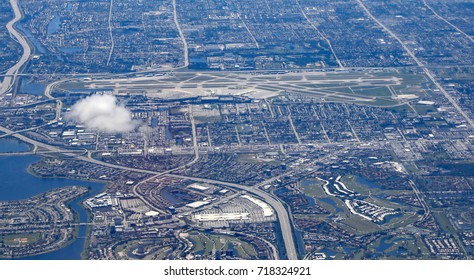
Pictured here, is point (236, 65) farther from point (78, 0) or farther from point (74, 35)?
point (78, 0)

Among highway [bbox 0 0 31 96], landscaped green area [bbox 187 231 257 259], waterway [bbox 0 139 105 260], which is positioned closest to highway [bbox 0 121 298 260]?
waterway [bbox 0 139 105 260]

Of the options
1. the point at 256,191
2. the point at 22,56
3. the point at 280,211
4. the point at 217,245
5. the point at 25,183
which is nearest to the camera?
the point at 217,245

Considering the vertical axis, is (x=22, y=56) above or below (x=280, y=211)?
above

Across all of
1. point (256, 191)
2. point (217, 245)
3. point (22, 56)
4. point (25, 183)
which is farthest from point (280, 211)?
point (22, 56)

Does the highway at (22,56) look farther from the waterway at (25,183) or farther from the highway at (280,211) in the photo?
the highway at (280,211)

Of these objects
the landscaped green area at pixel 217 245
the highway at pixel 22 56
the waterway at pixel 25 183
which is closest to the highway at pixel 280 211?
the landscaped green area at pixel 217 245

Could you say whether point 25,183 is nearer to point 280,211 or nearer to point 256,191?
point 256,191

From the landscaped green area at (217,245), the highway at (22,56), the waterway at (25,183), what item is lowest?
the landscaped green area at (217,245)

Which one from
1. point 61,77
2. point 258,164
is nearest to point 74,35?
point 61,77

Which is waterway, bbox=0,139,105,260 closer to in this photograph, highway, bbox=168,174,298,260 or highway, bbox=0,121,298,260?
highway, bbox=0,121,298,260
